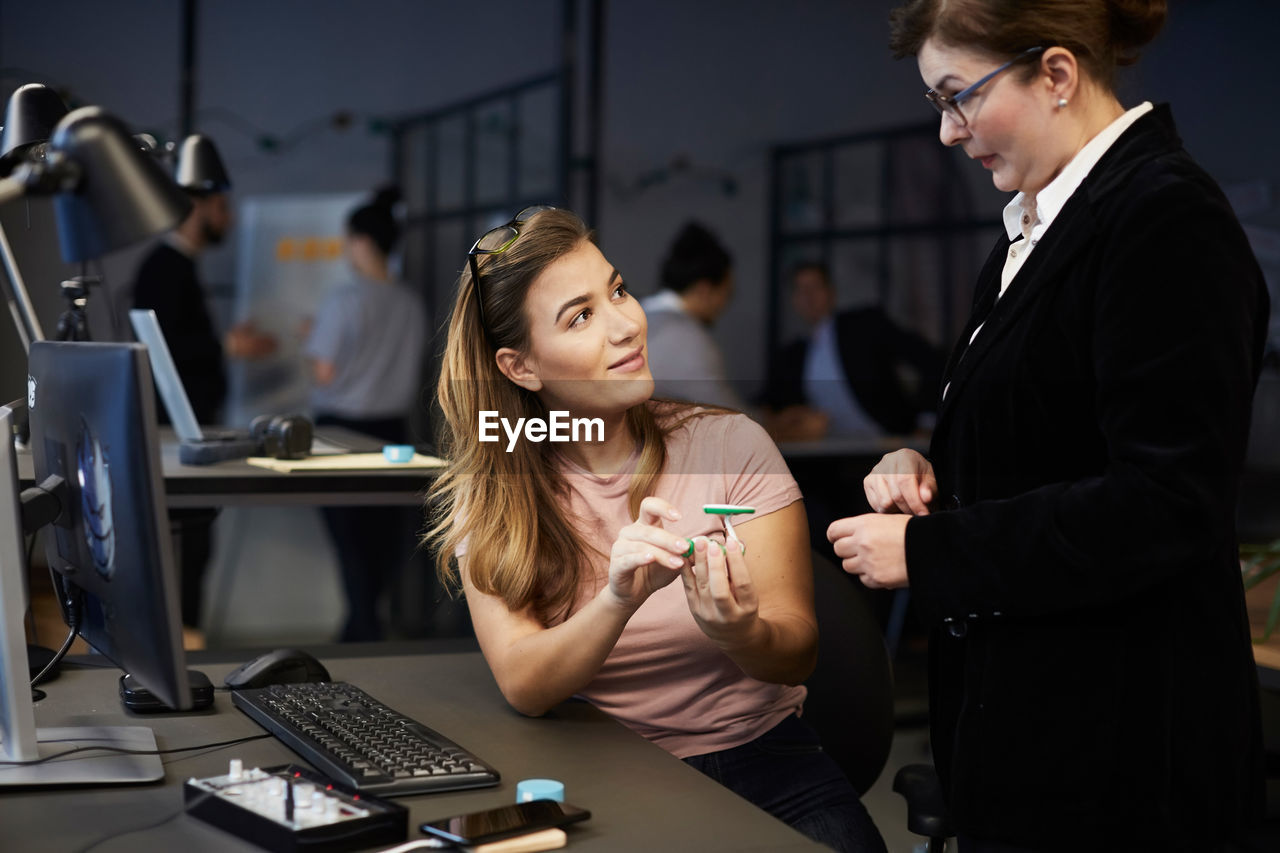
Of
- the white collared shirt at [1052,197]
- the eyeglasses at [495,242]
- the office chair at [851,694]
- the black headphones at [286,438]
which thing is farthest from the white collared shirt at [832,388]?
the white collared shirt at [1052,197]

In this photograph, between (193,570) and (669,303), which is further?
(193,570)

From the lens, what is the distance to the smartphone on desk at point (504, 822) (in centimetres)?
95

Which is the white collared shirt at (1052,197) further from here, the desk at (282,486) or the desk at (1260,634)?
the desk at (282,486)

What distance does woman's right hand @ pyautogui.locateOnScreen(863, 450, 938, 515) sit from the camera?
125cm

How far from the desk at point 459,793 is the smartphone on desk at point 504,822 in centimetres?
2

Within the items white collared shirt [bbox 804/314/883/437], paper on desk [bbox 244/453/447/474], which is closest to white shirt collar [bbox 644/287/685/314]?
white collared shirt [bbox 804/314/883/437]

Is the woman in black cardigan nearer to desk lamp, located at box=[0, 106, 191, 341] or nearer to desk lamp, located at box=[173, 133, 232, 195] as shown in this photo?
desk lamp, located at box=[0, 106, 191, 341]

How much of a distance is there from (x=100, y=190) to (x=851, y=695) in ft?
3.70

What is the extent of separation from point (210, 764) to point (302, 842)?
0.29 meters

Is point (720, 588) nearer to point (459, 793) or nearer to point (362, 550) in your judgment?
point (459, 793)

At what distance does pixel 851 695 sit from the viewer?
1664mm

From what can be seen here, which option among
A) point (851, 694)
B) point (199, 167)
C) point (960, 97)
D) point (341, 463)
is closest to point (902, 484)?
point (960, 97)

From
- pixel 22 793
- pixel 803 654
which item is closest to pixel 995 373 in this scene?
pixel 803 654

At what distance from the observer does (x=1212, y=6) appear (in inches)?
197
